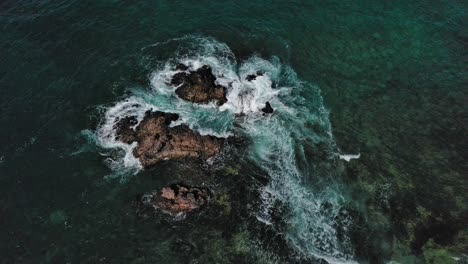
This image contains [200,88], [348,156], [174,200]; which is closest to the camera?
[174,200]

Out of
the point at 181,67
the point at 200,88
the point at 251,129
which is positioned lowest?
the point at 251,129

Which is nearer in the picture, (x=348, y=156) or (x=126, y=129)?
Result: (x=348, y=156)

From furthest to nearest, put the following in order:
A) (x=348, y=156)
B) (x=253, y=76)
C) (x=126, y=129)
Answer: (x=253, y=76), (x=126, y=129), (x=348, y=156)

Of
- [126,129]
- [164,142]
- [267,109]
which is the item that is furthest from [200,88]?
[126,129]

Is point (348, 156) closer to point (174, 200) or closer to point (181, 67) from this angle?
point (174, 200)

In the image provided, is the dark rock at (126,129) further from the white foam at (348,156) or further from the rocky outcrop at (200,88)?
the white foam at (348,156)

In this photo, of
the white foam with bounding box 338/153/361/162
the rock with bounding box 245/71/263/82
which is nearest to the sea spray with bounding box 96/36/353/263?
the rock with bounding box 245/71/263/82

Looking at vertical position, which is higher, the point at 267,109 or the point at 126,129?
the point at 267,109

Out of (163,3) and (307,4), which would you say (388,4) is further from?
(163,3)
